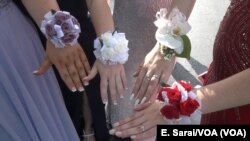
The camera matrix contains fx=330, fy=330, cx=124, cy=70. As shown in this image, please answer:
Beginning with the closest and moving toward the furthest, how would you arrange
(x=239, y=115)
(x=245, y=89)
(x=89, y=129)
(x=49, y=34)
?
(x=245, y=89) < (x=49, y=34) < (x=239, y=115) < (x=89, y=129)

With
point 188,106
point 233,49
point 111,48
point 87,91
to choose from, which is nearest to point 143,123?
point 188,106

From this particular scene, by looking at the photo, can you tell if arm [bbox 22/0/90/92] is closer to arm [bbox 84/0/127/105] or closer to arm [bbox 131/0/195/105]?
arm [bbox 84/0/127/105]

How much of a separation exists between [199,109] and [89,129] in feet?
2.47

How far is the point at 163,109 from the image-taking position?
98 centimetres

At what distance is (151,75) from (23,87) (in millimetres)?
444

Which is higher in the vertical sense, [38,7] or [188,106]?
[38,7]

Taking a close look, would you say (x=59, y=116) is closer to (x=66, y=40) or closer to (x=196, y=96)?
(x=66, y=40)

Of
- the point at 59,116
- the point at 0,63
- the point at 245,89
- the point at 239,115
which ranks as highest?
the point at 0,63

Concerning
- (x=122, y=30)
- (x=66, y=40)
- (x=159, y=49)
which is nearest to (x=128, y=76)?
(x=122, y=30)

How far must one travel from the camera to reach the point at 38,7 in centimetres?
109

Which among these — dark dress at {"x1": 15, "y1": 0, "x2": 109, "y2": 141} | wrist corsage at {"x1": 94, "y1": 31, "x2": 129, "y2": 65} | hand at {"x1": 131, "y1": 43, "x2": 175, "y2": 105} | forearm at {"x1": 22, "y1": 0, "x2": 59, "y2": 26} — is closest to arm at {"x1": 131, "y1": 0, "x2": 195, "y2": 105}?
hand at {"x1": 131, "y1": 43, "x2": 175, "y2": 105}

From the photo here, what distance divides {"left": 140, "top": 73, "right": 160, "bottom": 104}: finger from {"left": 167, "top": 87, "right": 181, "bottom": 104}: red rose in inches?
5.6

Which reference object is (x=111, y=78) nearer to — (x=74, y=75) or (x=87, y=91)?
(x=74, y=75)

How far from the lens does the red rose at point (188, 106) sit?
959 millimetres
